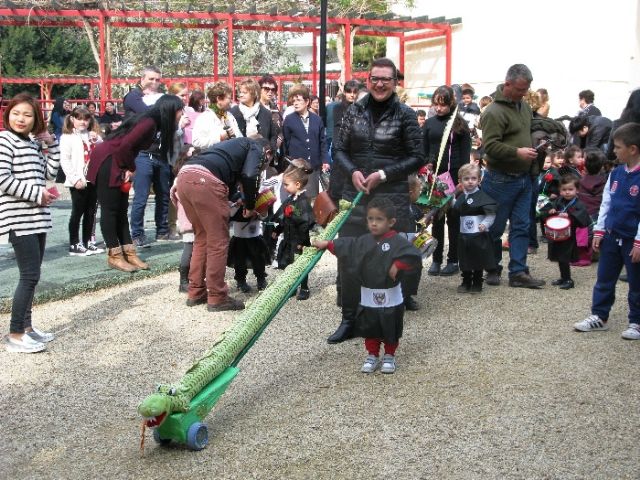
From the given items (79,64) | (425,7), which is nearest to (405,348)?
(425,7)

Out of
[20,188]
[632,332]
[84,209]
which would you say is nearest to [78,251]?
[84,209]

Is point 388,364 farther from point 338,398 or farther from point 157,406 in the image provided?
point 157,406

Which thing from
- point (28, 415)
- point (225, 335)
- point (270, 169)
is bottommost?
point (28, 415)

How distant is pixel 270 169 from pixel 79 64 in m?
32.6

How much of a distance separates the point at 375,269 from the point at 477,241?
2.44 metres

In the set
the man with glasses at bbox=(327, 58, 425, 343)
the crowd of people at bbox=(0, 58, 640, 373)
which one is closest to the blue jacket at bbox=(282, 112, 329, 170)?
the crowd of people at bbox=(0, 58, 640, 373)

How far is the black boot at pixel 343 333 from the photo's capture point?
227 inches

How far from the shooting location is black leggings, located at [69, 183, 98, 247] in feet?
28.9

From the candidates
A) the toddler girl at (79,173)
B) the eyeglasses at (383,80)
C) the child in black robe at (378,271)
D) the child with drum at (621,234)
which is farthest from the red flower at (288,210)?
the toddler girl at (79,173)

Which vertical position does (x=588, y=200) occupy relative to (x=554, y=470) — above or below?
above

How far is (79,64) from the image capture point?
38.8 metres

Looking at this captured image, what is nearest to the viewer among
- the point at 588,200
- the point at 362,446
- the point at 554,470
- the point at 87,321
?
the point at 554,470

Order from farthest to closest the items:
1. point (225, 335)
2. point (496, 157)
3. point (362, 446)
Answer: point (496, 157) < point (225, 335) < point (362, 446)

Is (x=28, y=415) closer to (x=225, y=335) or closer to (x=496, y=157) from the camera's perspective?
(x=225, y=335)
